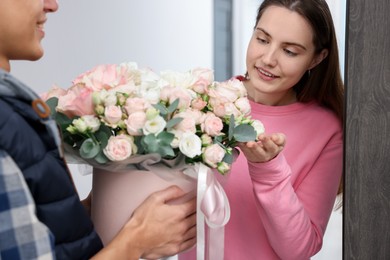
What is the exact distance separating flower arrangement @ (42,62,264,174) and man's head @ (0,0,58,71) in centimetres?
11

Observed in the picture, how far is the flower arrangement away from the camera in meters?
0.77

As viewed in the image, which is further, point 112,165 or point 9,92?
point 112,165

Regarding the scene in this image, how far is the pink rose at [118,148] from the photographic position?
0.75 meters

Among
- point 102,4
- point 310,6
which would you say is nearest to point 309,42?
point 310,6

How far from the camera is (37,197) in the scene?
62 centimetres

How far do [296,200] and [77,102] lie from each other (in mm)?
460

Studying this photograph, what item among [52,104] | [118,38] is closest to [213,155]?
[52,104]

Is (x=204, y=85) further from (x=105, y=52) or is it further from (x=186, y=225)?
(x=105, y=52)

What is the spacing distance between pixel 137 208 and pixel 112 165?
2.9 inches

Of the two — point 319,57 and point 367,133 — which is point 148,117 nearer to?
point 367,133

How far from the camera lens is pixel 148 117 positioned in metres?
0.78

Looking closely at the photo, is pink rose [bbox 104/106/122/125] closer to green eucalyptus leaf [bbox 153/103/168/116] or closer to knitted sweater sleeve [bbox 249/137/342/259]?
green eucalyptus leaf [bbox 153/103/168/116]

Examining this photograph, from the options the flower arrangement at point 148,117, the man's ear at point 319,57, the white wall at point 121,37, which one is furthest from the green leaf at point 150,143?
the white wall at point 121,37

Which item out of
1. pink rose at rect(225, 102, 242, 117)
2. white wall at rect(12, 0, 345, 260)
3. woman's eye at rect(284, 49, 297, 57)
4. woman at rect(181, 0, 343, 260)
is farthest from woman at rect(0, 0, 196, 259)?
white wall at rect(12, 0, 345, 260)
